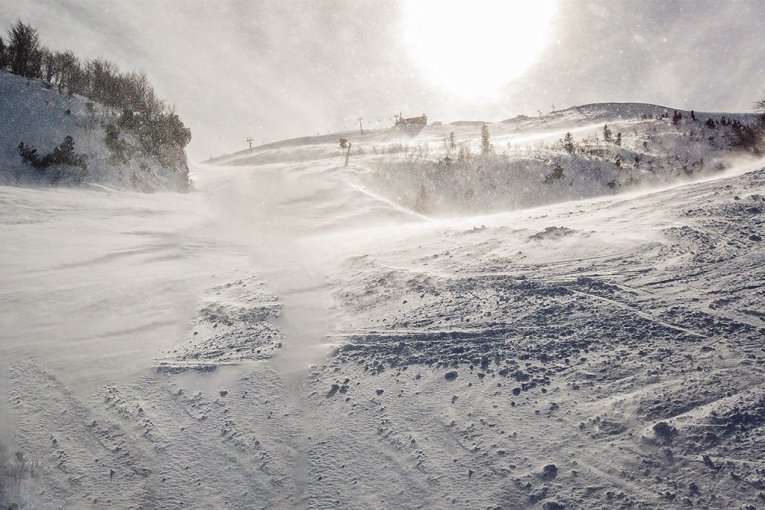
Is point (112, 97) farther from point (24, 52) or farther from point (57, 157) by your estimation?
point (57, 157)

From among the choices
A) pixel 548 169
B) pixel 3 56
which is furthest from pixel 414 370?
pixel 3 56

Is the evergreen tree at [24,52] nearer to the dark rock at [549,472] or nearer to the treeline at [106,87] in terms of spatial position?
the treeline at [106,87]

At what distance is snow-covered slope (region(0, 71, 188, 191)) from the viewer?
12.8 metres

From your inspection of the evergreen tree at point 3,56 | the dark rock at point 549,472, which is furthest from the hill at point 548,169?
the dark rock at point 549,472

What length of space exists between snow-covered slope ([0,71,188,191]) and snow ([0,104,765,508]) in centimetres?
777

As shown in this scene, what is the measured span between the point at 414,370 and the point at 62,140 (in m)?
15.6

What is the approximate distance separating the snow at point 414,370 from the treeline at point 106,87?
501 inches

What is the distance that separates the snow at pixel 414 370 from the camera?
255 cm

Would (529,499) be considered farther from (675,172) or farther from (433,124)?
(433,124)

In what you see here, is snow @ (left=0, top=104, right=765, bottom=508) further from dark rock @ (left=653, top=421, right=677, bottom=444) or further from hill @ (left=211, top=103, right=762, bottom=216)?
hill @ (left=211, top=103, right=762, bottom=216)

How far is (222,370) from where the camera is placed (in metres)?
3.76

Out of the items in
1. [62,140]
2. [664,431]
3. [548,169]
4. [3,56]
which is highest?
[3,56]

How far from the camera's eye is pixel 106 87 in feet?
62.2

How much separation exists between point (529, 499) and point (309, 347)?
2.31 metres
